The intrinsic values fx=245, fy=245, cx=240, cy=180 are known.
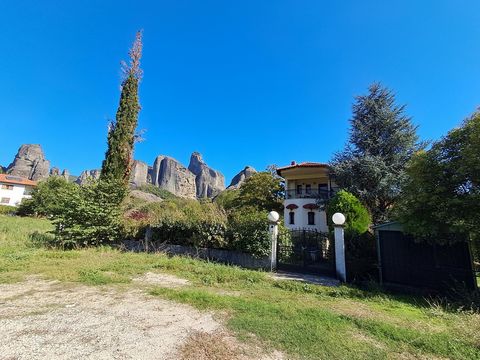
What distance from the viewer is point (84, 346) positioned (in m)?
3.06

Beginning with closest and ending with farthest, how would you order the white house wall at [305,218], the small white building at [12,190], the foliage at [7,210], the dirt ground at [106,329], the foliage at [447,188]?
the dirt ground at [106,329] → the foliage at [447,188] → the white house wall at [305,218] → the foliage at [7,210] → the small white building at [12,190]

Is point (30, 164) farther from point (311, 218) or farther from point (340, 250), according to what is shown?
point (340, 250)

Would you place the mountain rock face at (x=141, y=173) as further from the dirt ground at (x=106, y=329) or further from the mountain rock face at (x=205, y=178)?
the dirt ground at (x=106, y=329)

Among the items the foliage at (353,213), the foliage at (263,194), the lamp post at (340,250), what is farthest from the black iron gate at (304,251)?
the foliage at (263,194)

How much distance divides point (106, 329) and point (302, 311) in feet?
10.7

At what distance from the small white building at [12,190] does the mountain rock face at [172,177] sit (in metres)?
40.3

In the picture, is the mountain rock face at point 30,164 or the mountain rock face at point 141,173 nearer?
the mountain rock face at point 30,164

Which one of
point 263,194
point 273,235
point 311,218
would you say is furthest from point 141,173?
point 273,235

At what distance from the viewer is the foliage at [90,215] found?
36.0 ft

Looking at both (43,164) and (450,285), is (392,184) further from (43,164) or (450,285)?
(43,164)

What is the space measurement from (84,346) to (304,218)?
63.1 ft

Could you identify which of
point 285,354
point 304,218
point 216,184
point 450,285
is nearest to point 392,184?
point 304,218

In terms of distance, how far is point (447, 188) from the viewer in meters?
6.27

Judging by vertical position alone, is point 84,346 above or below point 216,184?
below
